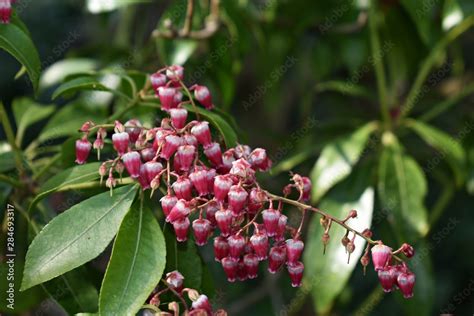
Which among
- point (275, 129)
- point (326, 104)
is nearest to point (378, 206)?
point (326, 104)

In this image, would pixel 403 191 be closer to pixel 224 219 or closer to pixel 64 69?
pixel 224 219

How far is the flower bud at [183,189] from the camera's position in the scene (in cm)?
139

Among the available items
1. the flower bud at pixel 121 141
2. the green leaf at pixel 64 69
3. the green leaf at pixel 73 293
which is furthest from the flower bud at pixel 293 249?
the green leaf at pixel 64 69

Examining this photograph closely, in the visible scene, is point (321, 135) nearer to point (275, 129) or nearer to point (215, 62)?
point (215, 62)

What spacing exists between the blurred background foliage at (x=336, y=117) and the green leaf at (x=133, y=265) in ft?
0.46

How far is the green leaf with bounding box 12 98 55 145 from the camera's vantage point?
92.1 inches

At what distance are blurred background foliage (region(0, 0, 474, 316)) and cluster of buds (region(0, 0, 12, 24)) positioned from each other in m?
0.32

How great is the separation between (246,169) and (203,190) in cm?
8

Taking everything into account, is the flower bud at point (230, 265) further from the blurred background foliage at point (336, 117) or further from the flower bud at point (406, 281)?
the flower bud at point (406, 281)

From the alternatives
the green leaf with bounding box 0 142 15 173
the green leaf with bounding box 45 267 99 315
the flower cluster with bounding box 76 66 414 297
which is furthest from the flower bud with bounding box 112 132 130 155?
the green leaf with bounding box 0 142 15 173

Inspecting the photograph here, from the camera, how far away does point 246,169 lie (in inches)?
54.6

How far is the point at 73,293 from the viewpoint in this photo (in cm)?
163

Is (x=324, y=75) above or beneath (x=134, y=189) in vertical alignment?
beneath

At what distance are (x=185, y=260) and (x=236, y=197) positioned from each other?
297 mm
